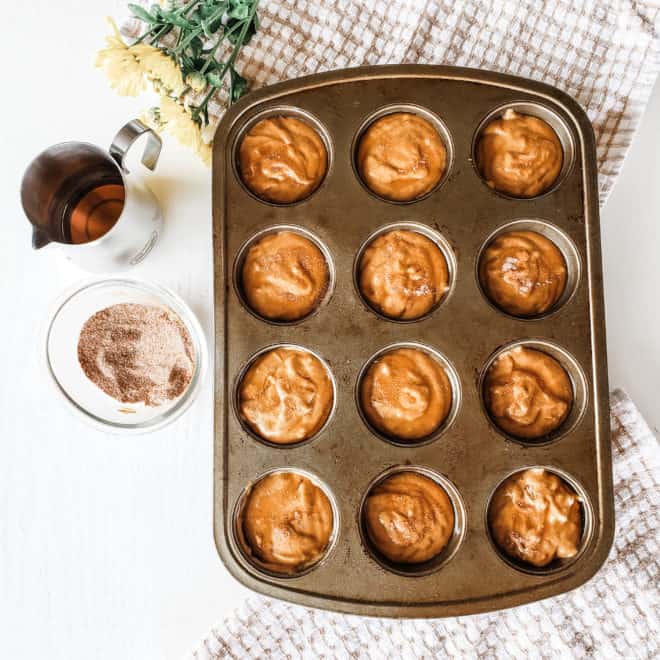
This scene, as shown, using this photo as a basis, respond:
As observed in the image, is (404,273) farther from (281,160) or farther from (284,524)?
(284,524)

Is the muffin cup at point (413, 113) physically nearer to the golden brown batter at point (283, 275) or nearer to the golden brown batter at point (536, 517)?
the golden brown batter at point (283, 275)

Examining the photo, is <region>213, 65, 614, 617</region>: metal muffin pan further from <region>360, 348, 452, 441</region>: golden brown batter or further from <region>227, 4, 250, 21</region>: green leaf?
<region>227, 4, 250, 21</region>: green leaf

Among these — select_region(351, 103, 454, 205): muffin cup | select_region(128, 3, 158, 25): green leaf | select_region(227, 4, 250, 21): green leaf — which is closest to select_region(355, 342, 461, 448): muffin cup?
select_region(351, 103, 454, 205): muffin cup

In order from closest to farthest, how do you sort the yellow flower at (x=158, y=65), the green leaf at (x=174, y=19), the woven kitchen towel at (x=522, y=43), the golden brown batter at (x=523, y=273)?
the yellow flower at (x=158, y=65)
the green leaf at (x=174, y=19)
the golden brown batter at (x=523, y=273)
the woven kitchen towel at (x=522, y=43)

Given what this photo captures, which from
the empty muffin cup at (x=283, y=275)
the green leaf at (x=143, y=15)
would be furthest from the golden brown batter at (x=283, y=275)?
the green leaf at (x=143, y=15)

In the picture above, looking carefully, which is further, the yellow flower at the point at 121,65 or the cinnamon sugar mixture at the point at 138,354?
the cinnamon sugar mixture at the point at 138,354

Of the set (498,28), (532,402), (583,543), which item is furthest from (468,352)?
(498,28)

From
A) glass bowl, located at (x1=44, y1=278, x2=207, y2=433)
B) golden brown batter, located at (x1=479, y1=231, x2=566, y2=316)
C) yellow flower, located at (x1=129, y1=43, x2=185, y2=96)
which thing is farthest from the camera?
glass bowl, located at (x1=44, y1=278, x2=207, y2=433)

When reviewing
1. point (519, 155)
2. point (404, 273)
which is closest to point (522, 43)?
point (519, 155)
